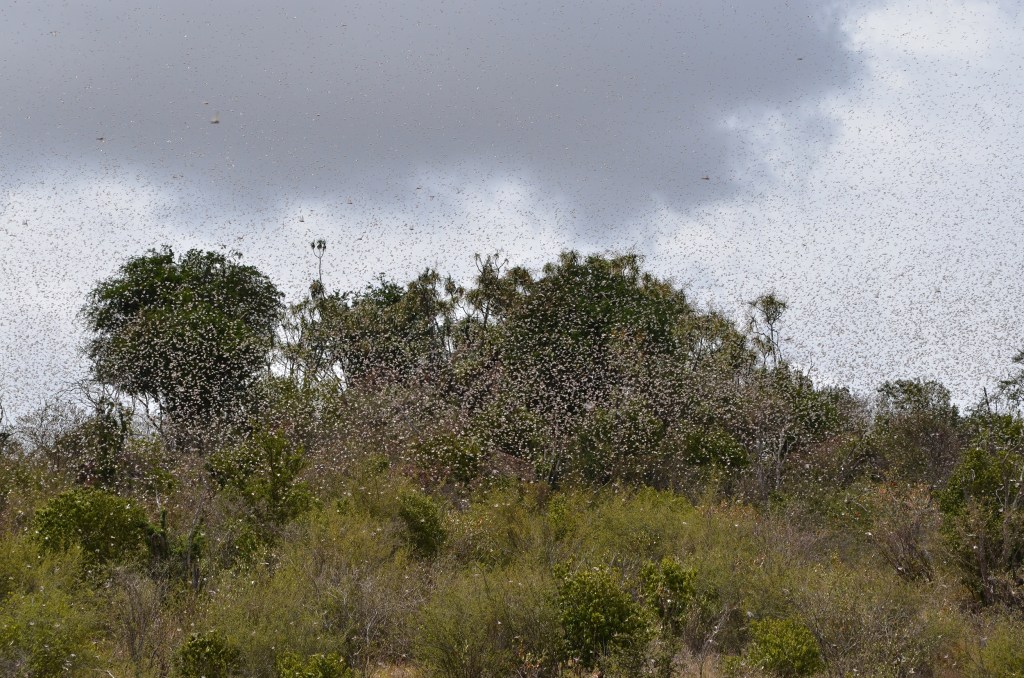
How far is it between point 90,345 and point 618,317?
15.7 metres

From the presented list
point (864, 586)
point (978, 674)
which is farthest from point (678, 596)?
point (978, 674)

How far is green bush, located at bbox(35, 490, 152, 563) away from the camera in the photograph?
14.6 metres

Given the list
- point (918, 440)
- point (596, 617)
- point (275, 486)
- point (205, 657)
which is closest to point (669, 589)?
point (596, 617)

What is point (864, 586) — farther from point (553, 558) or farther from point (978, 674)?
point (553, 558)

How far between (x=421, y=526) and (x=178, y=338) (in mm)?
13523

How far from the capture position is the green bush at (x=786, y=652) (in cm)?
1177

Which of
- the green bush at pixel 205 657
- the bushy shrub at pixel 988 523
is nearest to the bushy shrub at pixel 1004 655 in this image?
the bushy shrub at pixel 988 523

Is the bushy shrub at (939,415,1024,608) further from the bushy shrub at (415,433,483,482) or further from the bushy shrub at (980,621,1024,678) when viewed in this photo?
the bushy shrub at (415,433,483,482)

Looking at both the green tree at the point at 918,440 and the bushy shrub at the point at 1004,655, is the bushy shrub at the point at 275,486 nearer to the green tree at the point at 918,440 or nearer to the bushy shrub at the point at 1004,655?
the bushy shrub at the point at 1004,655

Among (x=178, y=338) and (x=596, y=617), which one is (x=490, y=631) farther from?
(x=178, y=338)

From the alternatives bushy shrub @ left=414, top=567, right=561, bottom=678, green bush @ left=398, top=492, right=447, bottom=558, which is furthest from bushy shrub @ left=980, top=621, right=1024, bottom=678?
green bush @ left=398, top=492, right=447, bottom=558

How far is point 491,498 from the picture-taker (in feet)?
61.7

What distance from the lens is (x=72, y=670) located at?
11047 mm

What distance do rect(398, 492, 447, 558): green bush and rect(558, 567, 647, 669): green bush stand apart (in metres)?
5.09
